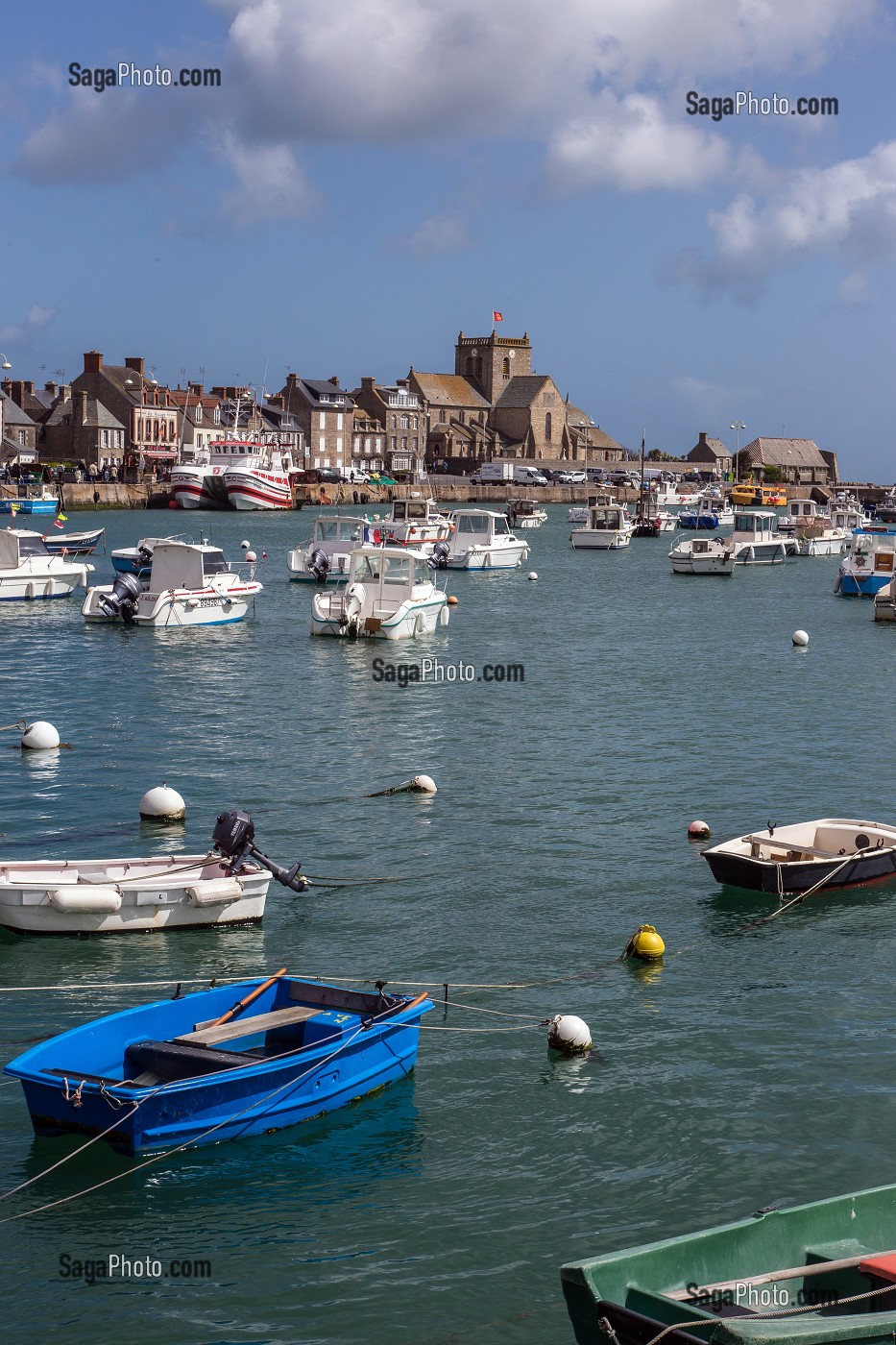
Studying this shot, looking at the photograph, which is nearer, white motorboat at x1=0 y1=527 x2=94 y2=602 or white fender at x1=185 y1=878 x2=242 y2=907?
white fender at x1=185 y1=878 x2=242 y2=907

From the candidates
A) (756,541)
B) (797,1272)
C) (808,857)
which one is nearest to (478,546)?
(756,541)

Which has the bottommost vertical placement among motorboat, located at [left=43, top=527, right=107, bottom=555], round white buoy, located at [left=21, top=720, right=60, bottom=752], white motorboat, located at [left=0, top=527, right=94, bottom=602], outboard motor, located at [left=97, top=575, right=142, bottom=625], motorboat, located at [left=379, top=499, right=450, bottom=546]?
round white buoy, located at [left=21, top=720, right=60, bottom=752]

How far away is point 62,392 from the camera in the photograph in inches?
6191

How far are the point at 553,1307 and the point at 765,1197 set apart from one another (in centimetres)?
232

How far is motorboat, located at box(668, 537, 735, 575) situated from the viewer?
77938 mm

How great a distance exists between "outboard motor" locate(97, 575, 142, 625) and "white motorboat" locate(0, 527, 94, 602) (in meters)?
8.16

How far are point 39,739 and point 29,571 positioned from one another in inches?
1142

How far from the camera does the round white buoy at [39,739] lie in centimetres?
2784

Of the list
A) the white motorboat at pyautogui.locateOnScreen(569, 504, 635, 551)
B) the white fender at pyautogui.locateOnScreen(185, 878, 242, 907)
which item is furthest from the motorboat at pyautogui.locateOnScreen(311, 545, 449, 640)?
the white motorboat at pyautogui.locateOnScreen(569, 504, 635, 551)

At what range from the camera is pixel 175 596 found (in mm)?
47312

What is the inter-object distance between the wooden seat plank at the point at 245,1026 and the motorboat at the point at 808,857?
7.16m

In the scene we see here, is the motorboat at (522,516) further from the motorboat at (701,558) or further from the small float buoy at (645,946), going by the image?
the small float buoy at (645,946)

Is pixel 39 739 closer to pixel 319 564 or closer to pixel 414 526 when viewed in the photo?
pixel 319 564

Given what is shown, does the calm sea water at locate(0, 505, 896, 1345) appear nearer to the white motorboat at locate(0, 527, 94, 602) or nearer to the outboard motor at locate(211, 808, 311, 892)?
the outboard motor at locate(211, 808, 311, 892)
